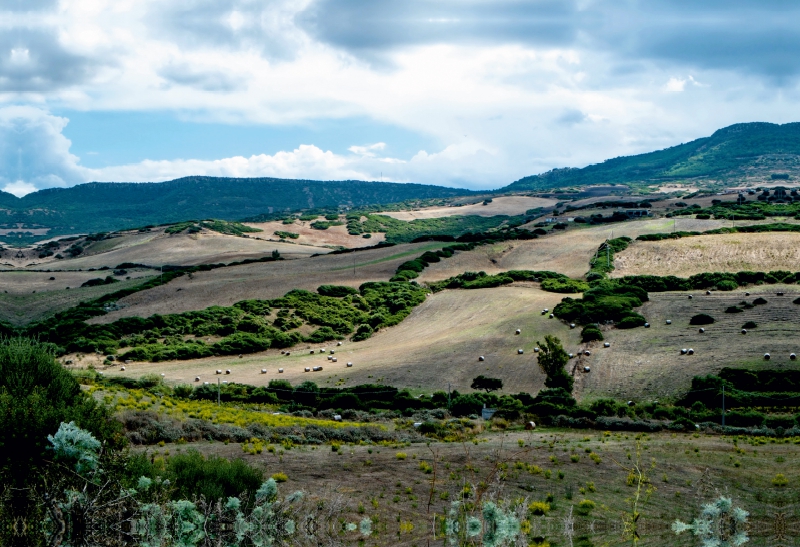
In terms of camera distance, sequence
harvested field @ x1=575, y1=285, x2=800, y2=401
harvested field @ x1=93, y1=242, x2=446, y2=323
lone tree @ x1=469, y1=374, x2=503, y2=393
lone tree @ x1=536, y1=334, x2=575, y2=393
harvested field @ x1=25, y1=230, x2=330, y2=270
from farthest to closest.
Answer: harvested field @ x1=25, y1=230, x2=330, y2=270, harvested field @ x1=93, y1=242, x2=446, y2=323, lone tree @ x1=469, y1=374, x2=503, y2=393, lone tree @ x1=536, y1=334, x2=575, y2=393, harvested field @ x1=575, y1=285, x2=800, y2=401

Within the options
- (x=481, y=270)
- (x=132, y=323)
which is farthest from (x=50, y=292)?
(x=481, y=270)

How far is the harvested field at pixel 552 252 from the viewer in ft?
306

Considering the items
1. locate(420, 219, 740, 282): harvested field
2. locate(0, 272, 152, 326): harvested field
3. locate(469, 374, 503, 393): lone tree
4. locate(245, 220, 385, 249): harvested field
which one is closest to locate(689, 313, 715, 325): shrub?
locate(469, 374, 503, 393): lone tree

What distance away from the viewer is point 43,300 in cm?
8488

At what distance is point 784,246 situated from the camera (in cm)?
8894

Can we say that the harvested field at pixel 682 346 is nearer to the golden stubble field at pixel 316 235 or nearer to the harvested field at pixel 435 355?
the harvested field at pixel 435 355

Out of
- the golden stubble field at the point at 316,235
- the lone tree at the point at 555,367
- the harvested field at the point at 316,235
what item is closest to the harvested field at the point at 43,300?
the lone tree at the point at 555,367

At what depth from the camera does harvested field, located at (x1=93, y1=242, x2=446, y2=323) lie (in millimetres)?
78188

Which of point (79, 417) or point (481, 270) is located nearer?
point (79, 417)

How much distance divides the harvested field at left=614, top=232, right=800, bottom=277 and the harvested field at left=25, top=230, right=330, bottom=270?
1916 inches

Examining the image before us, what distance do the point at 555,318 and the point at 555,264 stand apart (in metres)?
31.0

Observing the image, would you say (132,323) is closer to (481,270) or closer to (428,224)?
(481,270)

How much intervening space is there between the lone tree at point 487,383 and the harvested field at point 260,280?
113 ft

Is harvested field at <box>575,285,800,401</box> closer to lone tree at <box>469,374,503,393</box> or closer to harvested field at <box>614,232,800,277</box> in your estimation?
lone tree at <box>469,374,503,393</box>
